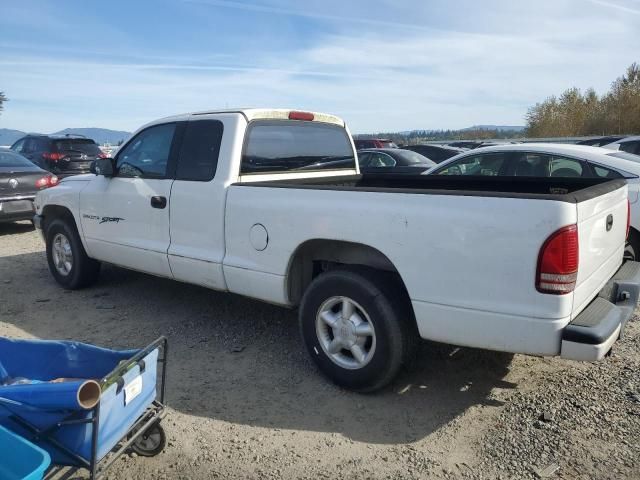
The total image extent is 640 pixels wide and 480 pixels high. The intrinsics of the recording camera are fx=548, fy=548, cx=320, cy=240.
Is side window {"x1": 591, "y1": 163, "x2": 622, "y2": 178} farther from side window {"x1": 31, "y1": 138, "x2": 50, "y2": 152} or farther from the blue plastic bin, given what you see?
side window {"x1": 31, "y1": 138, "x2": 50, "y2": 152}

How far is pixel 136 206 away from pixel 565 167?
4747 millimetres

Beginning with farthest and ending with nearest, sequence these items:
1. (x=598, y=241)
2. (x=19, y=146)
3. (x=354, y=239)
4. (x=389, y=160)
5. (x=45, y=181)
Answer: (x=19, y=146), (x=389, y=160), (x=45, y=181), (x=354, y=239), (x=598, y=241)

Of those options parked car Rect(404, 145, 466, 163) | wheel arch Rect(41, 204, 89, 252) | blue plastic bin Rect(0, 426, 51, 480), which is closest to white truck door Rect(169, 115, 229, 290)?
wheel arch Rect(41, 204, 89, 252)

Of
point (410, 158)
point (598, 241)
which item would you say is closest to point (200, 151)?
point (598, 241)

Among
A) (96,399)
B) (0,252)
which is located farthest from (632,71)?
(96,399)

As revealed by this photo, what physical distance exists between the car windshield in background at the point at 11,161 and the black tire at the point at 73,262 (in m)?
4.58

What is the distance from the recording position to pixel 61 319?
510 cm

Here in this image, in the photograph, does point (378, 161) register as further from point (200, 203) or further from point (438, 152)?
point (200, 203)

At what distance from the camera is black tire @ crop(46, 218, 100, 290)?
5828 millimetres

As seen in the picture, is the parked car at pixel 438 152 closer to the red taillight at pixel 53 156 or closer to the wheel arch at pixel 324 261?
the red taillight at pixel 53 156

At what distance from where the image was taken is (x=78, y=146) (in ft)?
45.8

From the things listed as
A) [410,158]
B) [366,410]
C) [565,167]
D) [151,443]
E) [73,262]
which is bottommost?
[366,410]

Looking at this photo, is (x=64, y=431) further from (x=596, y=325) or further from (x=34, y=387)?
(x=596, y=325)

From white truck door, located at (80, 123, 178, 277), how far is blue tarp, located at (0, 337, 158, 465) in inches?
67.9
